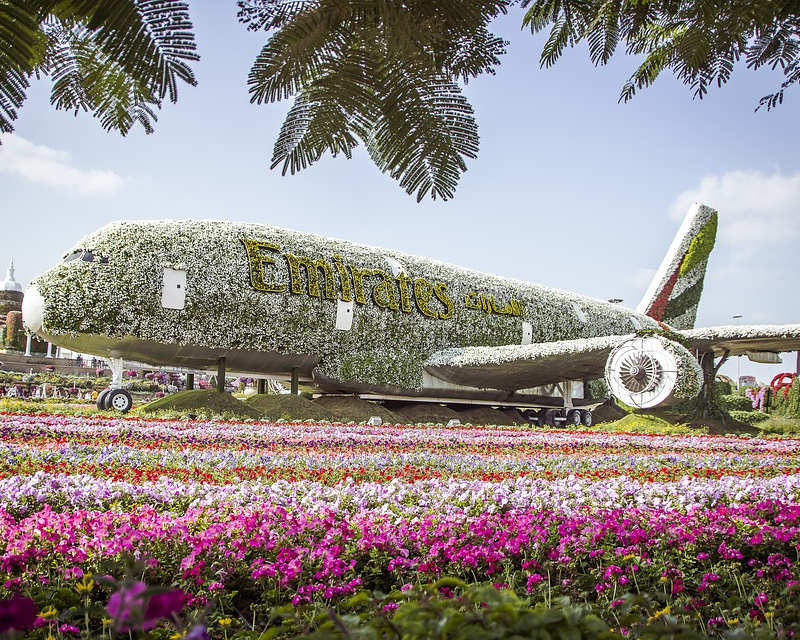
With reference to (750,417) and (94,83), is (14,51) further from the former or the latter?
(750,417)

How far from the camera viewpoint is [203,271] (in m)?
14.0

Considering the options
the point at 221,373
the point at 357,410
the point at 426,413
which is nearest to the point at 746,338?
the point at 426,413

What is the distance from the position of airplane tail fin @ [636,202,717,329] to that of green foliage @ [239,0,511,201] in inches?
972

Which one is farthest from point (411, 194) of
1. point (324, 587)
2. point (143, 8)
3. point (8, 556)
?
point (8, 556)

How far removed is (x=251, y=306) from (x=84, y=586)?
12.2 meters

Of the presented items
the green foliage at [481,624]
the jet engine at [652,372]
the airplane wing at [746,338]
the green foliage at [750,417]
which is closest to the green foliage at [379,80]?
the green foliage at [481,624]

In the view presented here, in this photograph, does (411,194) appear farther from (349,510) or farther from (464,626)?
(349,510)

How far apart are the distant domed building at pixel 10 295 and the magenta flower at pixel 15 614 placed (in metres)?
49.8

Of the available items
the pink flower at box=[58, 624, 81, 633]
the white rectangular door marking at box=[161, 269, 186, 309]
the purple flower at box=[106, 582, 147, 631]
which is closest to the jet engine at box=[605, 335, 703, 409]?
the white rectangular door marking at box=[161, 269, 186, 309]

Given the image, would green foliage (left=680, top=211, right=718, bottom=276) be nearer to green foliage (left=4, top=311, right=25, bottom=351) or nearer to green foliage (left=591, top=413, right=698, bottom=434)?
green foliage (left=591, top=413, right=698, bottom=434)

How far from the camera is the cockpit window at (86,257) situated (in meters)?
12.9

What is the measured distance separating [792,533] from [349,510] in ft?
8.25

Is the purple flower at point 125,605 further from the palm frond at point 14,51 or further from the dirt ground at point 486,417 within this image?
the dirt ground at point 486,417

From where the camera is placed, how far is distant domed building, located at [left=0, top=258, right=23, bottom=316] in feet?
149
